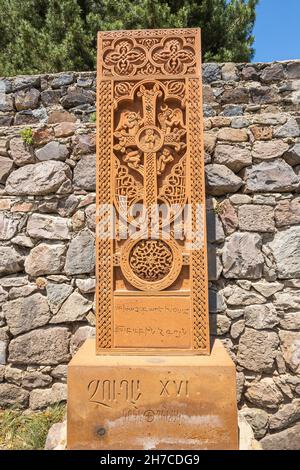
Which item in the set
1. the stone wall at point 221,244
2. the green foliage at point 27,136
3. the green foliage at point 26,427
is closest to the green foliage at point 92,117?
the stone wall at point 221,244

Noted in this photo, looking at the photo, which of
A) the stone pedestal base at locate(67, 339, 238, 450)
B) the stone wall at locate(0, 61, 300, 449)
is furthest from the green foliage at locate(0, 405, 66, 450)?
the stone pedestal base at locate(67, 339, 238, 450)

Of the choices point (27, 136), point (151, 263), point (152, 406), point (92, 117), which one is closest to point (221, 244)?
point (151, 263)

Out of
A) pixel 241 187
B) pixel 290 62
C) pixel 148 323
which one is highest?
pixel 290 62

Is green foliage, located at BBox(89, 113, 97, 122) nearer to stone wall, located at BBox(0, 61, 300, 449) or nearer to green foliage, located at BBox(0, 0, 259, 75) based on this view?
stone wall, located at BBox(0, 61, 300, 449)

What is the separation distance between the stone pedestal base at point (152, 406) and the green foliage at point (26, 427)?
Result: 0.76 metres

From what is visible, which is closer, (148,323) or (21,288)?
(148,323)

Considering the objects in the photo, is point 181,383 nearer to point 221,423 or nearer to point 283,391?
point 221,423

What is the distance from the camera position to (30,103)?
10.3ft

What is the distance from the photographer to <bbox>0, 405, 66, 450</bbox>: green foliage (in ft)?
7.90

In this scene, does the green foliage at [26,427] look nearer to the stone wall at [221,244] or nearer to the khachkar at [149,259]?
the stone wall at [221,244]

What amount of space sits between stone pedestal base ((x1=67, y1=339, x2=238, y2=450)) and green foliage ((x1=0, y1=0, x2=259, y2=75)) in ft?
15.7

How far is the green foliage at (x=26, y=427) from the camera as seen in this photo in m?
2.41

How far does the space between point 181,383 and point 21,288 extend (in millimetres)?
1679

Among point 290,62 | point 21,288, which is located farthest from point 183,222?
point 290,62
